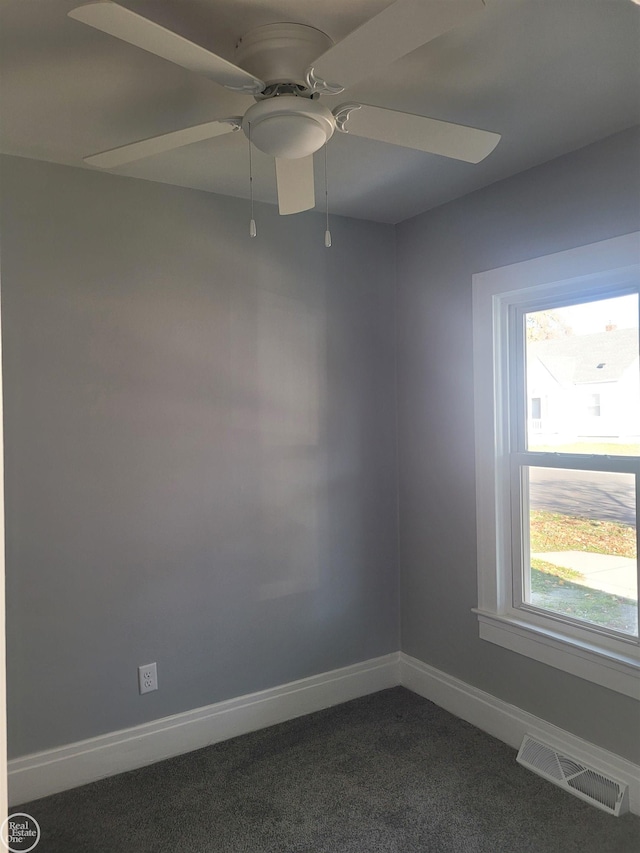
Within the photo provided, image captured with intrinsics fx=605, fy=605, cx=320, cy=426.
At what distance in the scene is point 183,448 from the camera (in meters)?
2.58

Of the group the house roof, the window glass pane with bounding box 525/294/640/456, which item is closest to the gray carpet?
the window glass pane with bounding box 525/294/640/456

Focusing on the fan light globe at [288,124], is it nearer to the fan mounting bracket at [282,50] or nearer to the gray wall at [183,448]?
the fan mounting bracket at [282,50]

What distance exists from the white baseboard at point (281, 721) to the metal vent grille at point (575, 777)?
3cm

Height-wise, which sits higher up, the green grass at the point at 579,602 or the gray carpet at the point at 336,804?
the green grass at the point at 579,602

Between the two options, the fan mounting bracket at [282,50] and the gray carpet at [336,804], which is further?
the gray carpet at [336,804]

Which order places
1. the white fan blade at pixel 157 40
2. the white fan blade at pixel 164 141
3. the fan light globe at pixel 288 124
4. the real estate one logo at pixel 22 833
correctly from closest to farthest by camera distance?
the white fan blade at pixel 157 40 < the fan light globe at pixel 288 124 < the white fan blade at pixel 164 141 < the real estate one logo at pixel 22 833

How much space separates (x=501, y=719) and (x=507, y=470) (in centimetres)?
107

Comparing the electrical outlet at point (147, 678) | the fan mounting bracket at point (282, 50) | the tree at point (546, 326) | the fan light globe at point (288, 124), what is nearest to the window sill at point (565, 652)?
the tree at point (546, 326)

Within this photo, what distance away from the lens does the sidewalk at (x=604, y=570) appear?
7.31ft

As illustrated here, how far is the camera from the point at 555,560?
98.3 inches

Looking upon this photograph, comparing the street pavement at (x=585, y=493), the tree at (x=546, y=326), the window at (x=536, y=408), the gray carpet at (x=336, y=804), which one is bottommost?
the gray carpet at (x=336, y=804)

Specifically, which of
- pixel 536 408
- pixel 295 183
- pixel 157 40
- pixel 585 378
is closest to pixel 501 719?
pixel 536 408

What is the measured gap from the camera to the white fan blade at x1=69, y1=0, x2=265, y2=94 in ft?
3.65

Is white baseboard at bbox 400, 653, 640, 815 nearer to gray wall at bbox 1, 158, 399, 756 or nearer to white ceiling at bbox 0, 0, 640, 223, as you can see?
gray wall at bbox 1, 158, 399, 756
